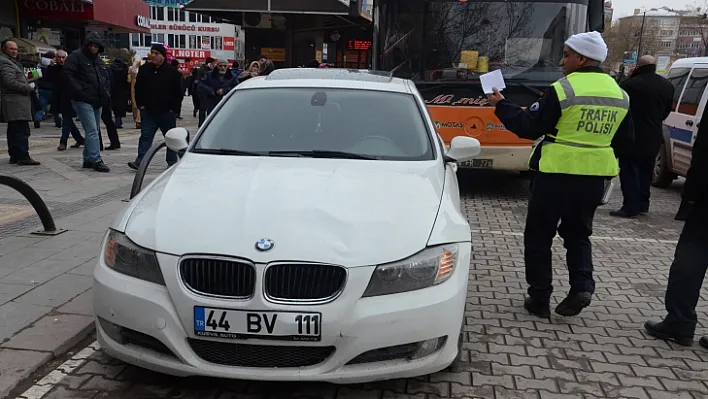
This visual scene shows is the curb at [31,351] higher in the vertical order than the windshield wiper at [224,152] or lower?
lower

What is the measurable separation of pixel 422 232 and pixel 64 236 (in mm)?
4185

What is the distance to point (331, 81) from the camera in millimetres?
5035

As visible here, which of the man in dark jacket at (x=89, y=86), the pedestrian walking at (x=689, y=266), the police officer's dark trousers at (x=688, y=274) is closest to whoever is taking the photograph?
the pedestrian walking at (x=689, y=266)

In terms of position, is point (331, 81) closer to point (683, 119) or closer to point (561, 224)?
point (561, 224)

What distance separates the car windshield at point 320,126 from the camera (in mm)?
4309

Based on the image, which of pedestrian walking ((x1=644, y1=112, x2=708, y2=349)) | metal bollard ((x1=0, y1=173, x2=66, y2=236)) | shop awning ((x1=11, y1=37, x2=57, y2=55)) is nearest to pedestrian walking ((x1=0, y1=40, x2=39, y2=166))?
metal bollard ((x1=0, y1=173, x2=66, y2=236))

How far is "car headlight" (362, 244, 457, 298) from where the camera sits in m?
2.97

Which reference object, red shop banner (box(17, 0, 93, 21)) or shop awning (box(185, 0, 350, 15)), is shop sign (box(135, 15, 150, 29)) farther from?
red shop banner (box(17, 0, 93, 21))

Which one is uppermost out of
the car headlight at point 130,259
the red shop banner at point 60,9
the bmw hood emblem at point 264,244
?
the red shop banner at point 60,9

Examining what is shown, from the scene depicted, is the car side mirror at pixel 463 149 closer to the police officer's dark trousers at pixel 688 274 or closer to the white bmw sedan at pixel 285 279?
the white bmw sedan at pixel 285 279

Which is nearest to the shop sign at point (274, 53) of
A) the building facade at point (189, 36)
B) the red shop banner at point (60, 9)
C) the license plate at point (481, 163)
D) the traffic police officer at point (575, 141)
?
the red shop banner at point (60, 9)

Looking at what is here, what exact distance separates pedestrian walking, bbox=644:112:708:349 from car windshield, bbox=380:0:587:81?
5114mm

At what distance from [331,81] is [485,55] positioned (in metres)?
4.63

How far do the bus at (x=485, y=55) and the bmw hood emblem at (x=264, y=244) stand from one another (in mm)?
6189
